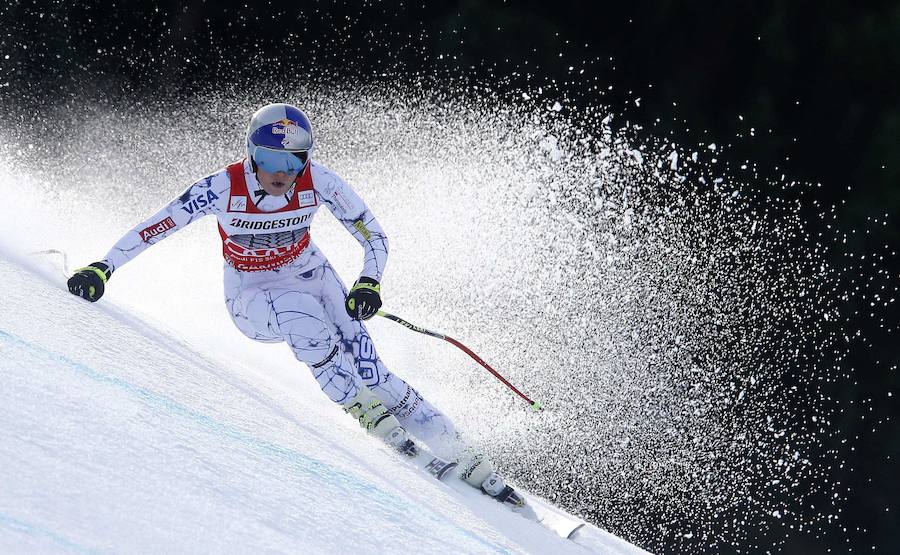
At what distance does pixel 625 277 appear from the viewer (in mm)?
8961

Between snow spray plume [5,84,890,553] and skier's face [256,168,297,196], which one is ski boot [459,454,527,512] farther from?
snow spray plume [5,84,890,553]

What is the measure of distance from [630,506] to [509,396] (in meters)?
5.19

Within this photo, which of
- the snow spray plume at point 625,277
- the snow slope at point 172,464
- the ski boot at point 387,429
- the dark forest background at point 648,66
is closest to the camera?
the snow slope at point 172,464

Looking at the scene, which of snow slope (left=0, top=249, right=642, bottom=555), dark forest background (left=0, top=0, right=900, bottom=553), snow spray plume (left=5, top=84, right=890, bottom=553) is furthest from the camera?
dark forest background (left=0, top=0, right=900, bottom=553)

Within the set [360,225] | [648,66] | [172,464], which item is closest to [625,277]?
[648,66]

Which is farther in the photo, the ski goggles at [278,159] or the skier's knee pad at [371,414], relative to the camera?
the skier's knee pad at [371,414]

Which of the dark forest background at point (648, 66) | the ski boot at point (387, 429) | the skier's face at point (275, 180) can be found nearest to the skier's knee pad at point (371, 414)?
the ski boot at point (387, 429)

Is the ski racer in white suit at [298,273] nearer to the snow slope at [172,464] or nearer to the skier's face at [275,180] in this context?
the skier's face at [275,180]

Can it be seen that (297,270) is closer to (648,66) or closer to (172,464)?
(172,464)

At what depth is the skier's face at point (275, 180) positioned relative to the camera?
2.71 meters

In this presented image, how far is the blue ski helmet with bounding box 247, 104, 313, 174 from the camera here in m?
2.64

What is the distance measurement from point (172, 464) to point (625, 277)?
7732mm

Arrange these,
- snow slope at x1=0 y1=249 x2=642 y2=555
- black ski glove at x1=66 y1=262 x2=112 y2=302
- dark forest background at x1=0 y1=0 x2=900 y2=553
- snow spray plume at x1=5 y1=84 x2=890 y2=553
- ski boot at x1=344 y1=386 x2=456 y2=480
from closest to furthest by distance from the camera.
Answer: snow slope at x1=0 y1=249 x2=642 y2=555 < black ski glove at x1=66 y1=262 x2=112 y2=302 < ski boot at x1=344 y1=386 x2=456 y2=480 < snow spray plume at x1=5 y1=84 x2=890 y2=553 < dark forest background at x1=0 y1=0 x2=900 y2=553

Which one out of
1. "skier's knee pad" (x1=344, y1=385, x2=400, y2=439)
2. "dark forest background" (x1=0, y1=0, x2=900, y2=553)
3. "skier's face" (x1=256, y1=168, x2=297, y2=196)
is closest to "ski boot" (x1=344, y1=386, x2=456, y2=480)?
"skier's knee pad" (x1=344, y1=385, x2=400, y2=439)
